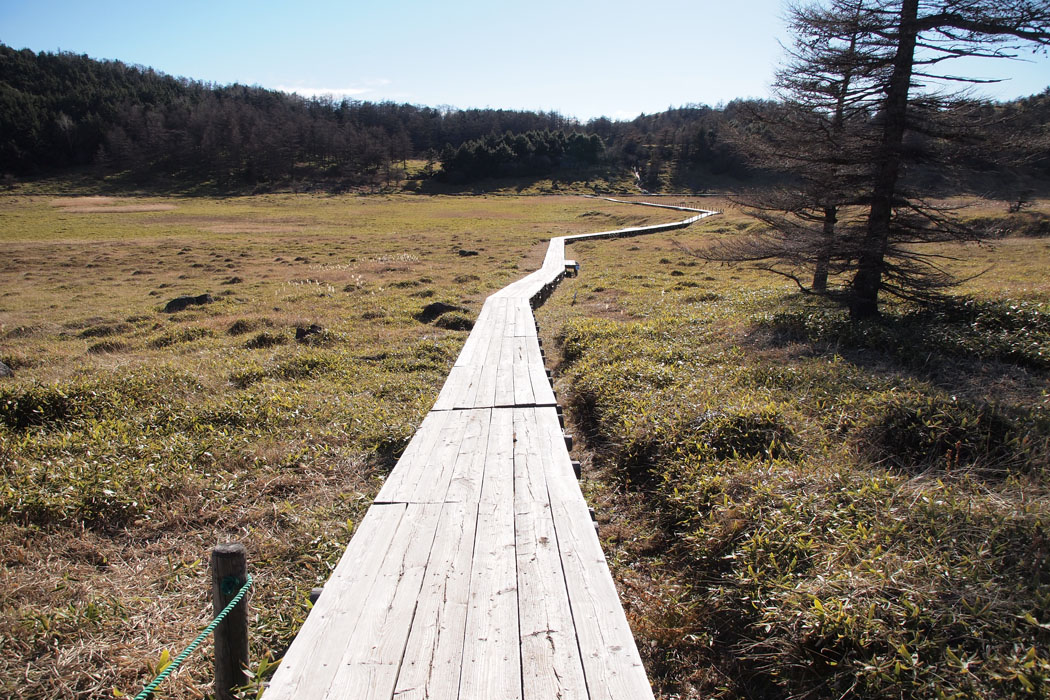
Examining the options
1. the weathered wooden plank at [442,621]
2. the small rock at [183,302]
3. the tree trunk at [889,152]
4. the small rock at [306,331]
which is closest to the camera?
the weathered wooden plank at [442,621]

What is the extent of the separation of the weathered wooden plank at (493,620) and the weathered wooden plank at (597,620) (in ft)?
0.94

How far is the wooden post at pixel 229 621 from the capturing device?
2250mm

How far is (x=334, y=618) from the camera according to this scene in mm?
2520

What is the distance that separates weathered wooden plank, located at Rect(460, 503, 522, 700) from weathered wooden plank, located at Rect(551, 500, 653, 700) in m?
0.29

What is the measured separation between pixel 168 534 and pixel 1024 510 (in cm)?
572

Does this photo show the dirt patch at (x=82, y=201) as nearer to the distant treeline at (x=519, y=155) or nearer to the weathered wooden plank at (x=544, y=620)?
the distant treeline at (x=519, y=155)

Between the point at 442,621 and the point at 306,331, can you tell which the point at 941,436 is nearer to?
the point at 442,621

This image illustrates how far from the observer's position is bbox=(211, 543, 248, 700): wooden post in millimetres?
2250

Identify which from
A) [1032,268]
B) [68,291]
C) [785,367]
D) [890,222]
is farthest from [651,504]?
[68,291]

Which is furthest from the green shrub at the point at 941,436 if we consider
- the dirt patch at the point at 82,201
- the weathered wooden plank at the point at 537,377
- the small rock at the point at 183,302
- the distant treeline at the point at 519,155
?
the distant treeline at the point at 519,155

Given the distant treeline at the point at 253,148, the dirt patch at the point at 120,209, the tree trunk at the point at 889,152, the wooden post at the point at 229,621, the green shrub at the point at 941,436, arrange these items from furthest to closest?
1. the distant treeline at the point at 253,148
2. the dirt patch at the point at 120,209
3. the tree trunk at the point at 889,152
4. the green shrub at the point at 941,436
5. the wooden post at the point at 229,621

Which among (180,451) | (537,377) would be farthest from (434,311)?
(180,451)

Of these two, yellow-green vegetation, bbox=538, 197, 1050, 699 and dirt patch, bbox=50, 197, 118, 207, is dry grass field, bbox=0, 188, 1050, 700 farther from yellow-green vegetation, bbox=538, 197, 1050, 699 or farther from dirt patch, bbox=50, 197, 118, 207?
dirt patch, bbox=50, 197, 118, 207

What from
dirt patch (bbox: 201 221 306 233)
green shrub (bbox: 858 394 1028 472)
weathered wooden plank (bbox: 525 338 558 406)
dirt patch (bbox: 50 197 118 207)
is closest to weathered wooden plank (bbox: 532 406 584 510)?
weathered wooden plank (bbox: 525 338 558 406)
